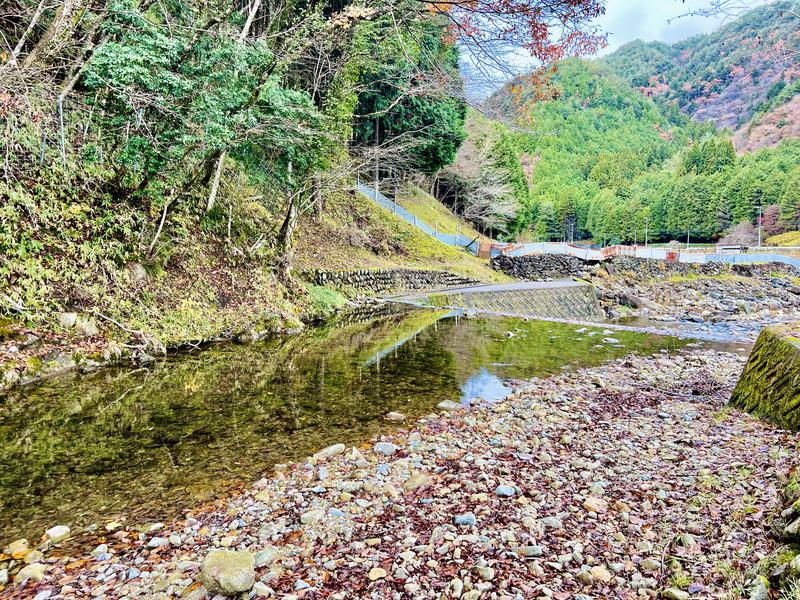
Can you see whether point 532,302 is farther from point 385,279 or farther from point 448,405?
point 448,405

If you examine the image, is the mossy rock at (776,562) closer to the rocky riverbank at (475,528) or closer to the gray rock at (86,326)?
the rocky riverbank at (475,528)

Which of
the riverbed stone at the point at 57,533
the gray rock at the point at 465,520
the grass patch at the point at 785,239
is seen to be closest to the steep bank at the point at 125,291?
the riverbed stone at the point at 57,533

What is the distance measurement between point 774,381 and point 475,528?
383 cm

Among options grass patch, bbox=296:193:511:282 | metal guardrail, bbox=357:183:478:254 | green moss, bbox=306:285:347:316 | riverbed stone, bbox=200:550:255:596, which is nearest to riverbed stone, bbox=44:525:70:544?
riverbed stone, bbox=200:550:255:596

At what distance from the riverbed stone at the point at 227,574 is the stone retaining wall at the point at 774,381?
453 centimetres

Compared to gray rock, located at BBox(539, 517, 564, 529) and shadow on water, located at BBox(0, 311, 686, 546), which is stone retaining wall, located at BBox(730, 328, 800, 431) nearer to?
gray rock, located at BBox(539, 517, 564, 529)

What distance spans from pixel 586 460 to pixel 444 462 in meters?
1.25

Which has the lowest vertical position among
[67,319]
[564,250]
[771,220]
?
[564,250]

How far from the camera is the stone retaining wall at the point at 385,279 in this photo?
52.6ft

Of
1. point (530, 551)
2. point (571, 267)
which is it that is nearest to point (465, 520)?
point (530, 551)

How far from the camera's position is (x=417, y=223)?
97.9 feet

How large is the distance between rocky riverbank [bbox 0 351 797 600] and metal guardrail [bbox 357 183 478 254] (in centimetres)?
2380

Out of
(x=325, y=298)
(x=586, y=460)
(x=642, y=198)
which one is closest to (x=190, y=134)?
(x=325, y=298)

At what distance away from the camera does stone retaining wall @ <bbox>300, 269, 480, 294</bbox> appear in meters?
16.0
